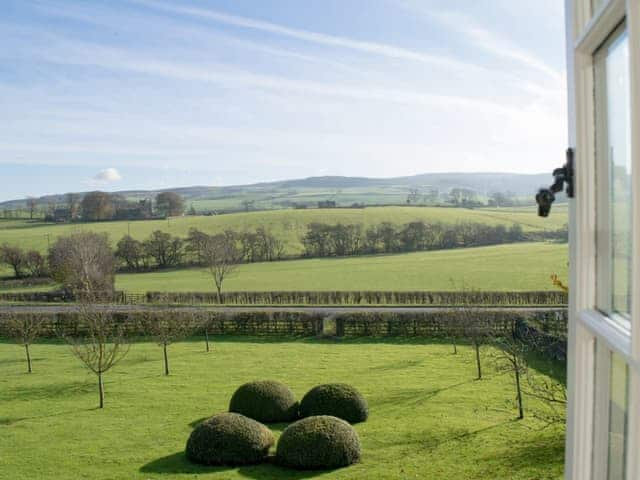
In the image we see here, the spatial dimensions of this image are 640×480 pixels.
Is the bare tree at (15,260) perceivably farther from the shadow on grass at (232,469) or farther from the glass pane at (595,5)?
the glass pane at (595,5)

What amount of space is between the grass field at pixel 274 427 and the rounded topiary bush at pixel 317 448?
0.30 metres

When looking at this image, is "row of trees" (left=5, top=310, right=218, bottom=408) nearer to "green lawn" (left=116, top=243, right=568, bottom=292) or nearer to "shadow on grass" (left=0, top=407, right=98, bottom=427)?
"shadow on grass" (left=0, top=407, right=98, bottom=427)

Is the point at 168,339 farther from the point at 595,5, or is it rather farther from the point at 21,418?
the point at 595,5

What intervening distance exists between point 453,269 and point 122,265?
38.2 meters

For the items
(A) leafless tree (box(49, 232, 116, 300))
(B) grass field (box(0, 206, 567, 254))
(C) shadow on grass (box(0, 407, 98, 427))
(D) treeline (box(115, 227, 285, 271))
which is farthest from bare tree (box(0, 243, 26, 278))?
(C) shadow on grass (box(0, 407, 98, 427))

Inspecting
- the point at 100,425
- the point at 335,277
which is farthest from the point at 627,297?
the point at 335,277

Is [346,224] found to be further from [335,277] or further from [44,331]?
[44,331]

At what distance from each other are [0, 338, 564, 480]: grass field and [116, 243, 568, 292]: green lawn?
907 inches

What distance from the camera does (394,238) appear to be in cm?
8144

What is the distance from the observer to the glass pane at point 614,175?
1.77 meters

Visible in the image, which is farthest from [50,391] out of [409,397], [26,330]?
[409,397]

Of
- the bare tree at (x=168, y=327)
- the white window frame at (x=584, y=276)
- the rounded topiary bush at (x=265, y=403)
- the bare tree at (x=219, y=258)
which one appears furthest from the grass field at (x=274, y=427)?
the bare tree at (x=219, y=258)

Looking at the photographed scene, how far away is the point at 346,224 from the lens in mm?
87125

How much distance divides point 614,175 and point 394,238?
8000cm
